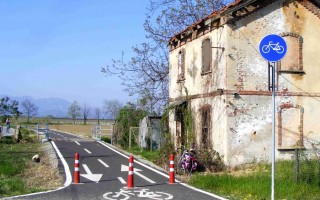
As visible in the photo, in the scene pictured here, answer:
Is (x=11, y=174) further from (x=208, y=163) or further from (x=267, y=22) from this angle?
(x=267, y=22)

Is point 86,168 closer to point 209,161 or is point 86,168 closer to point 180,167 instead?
point 180,167

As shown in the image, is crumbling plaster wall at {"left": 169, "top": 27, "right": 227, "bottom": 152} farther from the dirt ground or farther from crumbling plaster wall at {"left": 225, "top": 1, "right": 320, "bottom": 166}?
the dirt ground

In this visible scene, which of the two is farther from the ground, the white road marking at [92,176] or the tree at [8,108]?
the tree at [8,108]

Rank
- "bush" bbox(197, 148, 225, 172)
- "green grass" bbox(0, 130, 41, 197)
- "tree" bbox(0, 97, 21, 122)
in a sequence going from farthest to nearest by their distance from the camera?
"tree" bbox(0, 97, 21, 122), "bush" bbox(197, 148, 225, 172), "green grass" bbox(0, 130, 41, 197)

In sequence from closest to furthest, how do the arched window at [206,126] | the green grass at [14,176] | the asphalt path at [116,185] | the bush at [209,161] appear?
the asphalt path at [116,185] < the green grass at [14,176] < the bush at [209,161] < the arched window at [206,126]

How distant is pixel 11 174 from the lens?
647 inches

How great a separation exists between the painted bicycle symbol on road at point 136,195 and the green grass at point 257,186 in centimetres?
179

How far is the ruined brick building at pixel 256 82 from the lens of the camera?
18.4 meters

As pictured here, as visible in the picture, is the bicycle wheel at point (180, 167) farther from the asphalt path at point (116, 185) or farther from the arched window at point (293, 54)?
the arched window at point (293, 54)

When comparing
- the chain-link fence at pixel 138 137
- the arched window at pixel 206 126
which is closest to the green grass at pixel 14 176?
the chain-link fence at pixel 138 137

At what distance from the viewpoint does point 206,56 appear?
20516 mm

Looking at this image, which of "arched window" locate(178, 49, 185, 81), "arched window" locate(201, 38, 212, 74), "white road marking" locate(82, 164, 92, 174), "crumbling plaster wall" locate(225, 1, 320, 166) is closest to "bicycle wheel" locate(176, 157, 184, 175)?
"crumbling plaster wall" locate(225, 1, 320, 166)

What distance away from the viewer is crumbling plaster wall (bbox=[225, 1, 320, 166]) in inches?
723

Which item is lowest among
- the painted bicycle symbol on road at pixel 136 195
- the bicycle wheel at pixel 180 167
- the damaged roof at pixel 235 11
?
the painted bicycle symbol on road at pixel 136 195
